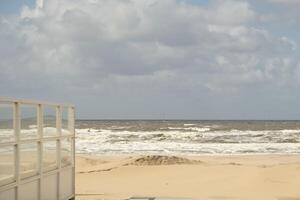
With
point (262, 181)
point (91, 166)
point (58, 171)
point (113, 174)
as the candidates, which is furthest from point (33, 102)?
point (91, 166)

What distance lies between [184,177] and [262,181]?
9.24 ft

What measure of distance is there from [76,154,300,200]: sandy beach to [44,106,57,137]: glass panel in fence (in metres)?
5.02

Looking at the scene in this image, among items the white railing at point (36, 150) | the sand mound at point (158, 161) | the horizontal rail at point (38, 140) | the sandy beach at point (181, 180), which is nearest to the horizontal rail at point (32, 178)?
the white railing at point (36, 150)

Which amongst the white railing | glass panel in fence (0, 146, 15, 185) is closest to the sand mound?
the white railing

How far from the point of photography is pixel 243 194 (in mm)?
16609

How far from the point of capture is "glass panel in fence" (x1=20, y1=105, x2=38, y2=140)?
30.3 ft

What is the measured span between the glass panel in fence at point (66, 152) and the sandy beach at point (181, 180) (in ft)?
11.8

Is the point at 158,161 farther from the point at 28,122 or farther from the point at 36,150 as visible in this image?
the point at 28,122

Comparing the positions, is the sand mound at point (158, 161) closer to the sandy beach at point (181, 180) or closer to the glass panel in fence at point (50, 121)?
the sandy beach at point (181, 180)

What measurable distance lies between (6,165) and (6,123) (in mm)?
605

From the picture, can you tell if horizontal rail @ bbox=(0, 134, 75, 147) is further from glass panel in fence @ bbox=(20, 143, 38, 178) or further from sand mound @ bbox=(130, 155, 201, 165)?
sand mound @ bbox=(130, 155, 201, 165)

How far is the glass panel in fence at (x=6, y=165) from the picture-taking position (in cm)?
837

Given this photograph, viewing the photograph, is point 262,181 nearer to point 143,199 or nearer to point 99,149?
point 143,199

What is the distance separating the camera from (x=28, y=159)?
31.0ft
